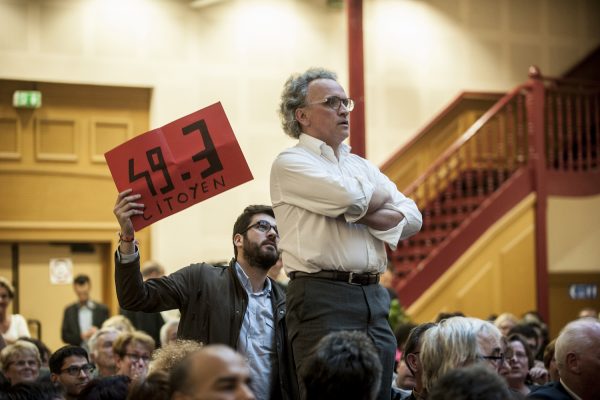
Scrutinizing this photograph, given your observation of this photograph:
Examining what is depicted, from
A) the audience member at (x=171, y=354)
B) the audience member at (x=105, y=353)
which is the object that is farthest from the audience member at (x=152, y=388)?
the audience member at (x=105, y=353)

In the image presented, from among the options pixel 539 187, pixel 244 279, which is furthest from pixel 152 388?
pixel 539 187

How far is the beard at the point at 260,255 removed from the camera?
440 centimetres

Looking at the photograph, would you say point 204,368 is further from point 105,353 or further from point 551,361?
point 105,353

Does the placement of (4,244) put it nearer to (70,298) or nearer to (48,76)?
(70,298)

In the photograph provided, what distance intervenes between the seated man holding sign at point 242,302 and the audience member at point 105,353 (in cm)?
210

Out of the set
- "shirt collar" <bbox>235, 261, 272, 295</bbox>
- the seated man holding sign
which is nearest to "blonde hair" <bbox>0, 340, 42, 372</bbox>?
the seated man holding sign

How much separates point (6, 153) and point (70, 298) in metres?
1.58

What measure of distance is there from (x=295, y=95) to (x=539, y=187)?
23.2 feet

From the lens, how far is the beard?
4.40 metres

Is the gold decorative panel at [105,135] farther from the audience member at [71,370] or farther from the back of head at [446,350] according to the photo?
the back of head at [446,350]

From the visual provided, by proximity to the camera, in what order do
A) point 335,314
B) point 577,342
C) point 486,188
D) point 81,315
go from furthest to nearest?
point 486,188 → point 81,315 → point 577,342 → point 335,314

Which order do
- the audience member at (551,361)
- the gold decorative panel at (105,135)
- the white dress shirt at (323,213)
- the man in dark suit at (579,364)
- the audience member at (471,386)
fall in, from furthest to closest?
the gold decorative panel at (105,135) < the audience member at (551,361) < the man in dark suit at (579,364) < the white dress shirt at (323,213) < the audience member at (471,386)

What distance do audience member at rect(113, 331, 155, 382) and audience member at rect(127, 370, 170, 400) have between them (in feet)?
8.29

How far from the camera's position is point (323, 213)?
3.54m
